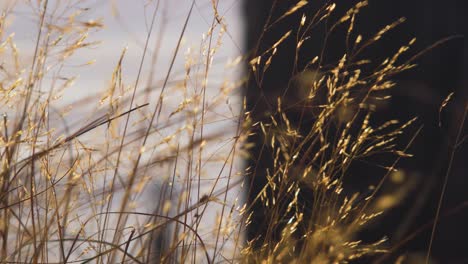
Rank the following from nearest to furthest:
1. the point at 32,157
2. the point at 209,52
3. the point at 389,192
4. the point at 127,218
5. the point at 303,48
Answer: the point at 32,157 < the point at 127,218 < the point at 209,52 < the point at 389,192 < the point at 303,48

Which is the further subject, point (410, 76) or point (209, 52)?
point (410, 76)

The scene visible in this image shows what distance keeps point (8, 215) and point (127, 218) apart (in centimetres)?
24

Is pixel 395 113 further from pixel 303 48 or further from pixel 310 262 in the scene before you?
pixel 310 262

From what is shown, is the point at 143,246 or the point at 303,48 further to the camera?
the point at 303,48

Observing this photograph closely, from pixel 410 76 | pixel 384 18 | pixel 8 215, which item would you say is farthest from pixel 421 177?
pixel 8 215

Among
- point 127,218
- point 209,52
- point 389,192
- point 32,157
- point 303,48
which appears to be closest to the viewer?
point 32,157

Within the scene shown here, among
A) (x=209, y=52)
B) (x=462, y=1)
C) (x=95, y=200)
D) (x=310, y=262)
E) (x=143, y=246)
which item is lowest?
(x=310, y=262)

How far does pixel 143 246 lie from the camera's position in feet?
5.63

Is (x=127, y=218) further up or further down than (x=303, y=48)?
further down

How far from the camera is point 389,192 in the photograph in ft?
11.1

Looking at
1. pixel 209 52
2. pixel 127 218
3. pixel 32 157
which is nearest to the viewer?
pixel 32 157

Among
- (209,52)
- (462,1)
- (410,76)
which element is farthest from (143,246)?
(462,1)

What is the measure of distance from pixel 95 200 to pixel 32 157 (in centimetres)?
23

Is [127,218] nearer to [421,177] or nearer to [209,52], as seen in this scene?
[209,52]
